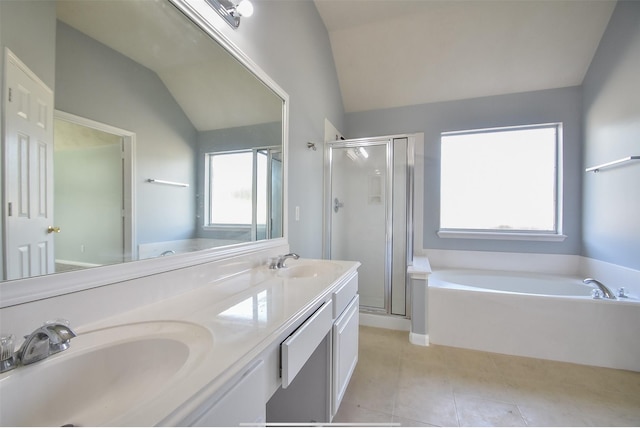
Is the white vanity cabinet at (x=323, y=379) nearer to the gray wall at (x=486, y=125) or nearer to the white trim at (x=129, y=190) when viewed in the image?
the white trim at (x=129, y=190)

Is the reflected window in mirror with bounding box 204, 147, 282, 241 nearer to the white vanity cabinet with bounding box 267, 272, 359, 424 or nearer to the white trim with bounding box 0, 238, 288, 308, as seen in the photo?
the white trim with bounding box 0, 238, 288, 308

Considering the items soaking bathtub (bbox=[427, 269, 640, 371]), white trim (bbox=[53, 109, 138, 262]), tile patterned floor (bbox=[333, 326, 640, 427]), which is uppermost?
white trim (bbox=[53, 109, 138, 262])

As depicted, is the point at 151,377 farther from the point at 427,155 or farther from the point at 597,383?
the point at 427,155

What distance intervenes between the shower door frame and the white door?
218 cm

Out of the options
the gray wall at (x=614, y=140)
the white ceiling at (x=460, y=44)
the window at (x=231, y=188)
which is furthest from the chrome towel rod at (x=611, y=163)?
the window at (x=231, y=188)

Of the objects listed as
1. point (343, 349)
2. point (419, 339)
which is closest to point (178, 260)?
point (343, 349)

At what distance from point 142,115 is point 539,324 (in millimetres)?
2906

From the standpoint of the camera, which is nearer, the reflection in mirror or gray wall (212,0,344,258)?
the reflection in mirror

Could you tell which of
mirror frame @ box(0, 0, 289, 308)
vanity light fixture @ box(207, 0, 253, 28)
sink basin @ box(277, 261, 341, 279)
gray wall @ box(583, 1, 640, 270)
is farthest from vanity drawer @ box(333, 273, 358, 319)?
gray wall @ box(583, 1, 640, 270)

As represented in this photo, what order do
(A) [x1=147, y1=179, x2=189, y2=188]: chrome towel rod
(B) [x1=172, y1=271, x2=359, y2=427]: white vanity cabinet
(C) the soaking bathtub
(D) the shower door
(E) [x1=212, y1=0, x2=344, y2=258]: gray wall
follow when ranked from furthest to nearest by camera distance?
(D) the shower door < (C) the soaking bathtub < (E) [x1=212, y1=0, x2=344, y2=258]: gray wall < (A) [x1=147, y1=179, x2=189, y2=188]: chrome towel rod < (B) [x1=172, y1=271, x2=359, y2=427]: white vanity cabinet

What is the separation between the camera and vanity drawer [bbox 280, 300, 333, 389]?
30.2 inches

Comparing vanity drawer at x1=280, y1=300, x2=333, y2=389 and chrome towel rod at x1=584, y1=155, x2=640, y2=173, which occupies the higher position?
chrome towel rod at x1=584, y1=155, x2=640, y2=173

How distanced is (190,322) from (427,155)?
10.3ft

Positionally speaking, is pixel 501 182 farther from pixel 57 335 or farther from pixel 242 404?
pixel 57 335
